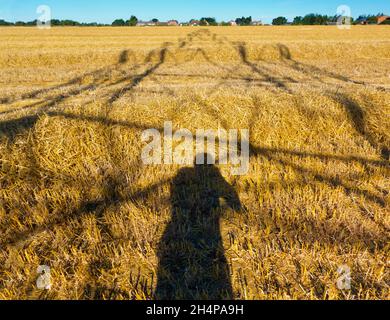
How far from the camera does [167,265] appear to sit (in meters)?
2.87

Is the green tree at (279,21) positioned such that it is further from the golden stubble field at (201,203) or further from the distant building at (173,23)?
the golden stubble field at (201,203)

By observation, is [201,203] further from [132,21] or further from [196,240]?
[132,21]

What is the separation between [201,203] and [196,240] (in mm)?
703

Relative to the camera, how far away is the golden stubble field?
269 cm

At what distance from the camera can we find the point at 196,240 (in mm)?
3195

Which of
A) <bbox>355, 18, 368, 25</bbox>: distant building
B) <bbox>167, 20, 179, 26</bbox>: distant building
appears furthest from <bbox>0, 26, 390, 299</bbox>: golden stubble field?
<bbox>167, 20, 179, 26</bbox>: distant building

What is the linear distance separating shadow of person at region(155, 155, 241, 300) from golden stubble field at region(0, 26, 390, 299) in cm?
1

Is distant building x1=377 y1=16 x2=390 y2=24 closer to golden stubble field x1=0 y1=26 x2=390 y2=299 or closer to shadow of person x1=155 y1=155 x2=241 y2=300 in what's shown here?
golden stubble field x1=0 y1=26 x2=390 y2=299

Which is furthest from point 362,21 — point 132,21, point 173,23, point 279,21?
point 132,21

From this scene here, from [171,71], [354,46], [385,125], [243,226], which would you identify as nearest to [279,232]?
[243,226]

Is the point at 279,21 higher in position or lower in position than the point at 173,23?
lower

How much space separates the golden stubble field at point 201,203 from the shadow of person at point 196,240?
15mm
